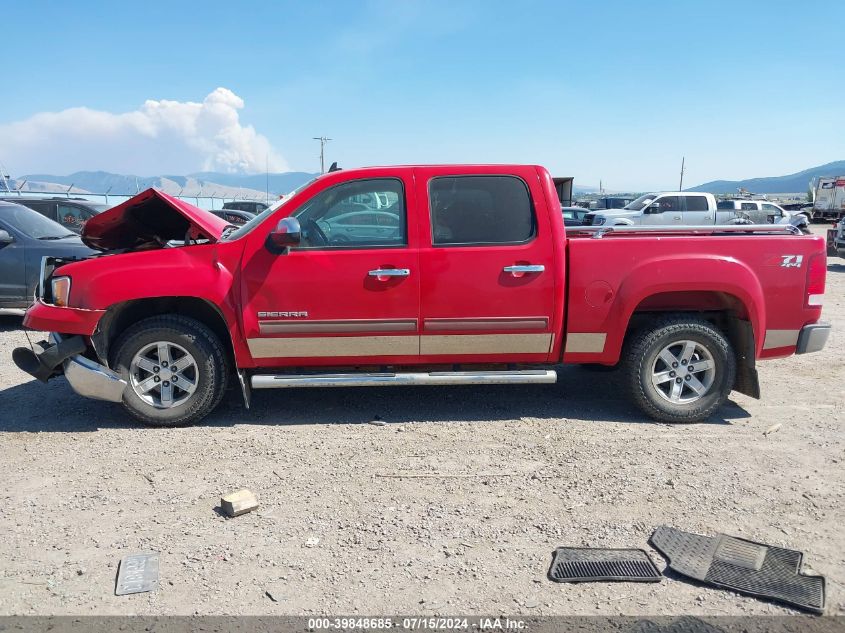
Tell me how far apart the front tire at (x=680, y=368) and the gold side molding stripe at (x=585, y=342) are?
29 cm

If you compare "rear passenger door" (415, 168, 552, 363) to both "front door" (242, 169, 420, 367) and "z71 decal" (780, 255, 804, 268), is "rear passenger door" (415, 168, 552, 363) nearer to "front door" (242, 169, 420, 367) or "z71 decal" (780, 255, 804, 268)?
"front door" (242, 169, 420, 367)

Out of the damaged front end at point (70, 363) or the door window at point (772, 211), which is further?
the door window at point (772, 211)

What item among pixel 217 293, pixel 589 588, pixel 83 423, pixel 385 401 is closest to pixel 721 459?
pixel 589 588

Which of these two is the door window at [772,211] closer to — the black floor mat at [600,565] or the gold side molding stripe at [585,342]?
the gold side molding stripe at [585,342]

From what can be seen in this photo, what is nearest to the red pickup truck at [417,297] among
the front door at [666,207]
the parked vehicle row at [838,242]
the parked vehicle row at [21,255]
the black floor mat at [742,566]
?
the black floor mat at [742,566]

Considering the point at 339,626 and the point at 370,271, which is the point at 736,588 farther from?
the point at 370,271

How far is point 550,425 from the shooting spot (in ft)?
15.9

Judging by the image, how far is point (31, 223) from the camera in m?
8.74

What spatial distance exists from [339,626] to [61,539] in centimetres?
167

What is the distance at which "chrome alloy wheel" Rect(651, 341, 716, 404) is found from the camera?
487 cm

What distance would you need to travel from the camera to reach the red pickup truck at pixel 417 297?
15.0 ft

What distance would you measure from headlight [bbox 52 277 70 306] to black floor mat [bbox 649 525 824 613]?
4.32 metres

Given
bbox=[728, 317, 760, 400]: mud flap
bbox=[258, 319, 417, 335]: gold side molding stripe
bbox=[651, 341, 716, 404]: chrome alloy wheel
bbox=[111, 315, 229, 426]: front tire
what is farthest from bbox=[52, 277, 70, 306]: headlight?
bbox=[728, 317, 760, 400]: mud flap

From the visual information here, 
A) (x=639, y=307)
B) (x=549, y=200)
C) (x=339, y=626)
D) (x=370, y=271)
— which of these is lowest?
(x=339, y=626)
